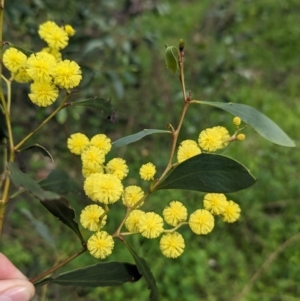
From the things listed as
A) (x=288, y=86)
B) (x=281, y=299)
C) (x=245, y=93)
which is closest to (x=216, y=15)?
(x=245, y=93)

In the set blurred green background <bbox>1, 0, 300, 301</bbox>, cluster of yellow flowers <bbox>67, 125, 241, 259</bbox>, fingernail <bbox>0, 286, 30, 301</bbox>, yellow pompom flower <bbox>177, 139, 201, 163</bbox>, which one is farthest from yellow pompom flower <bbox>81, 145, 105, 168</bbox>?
blurred green background <bbox>1, 0, 300, 301</bbox>

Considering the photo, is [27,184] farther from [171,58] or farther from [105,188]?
[171,58]

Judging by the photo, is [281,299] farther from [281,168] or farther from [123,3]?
[123,3]

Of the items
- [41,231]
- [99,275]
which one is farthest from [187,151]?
[41,231]

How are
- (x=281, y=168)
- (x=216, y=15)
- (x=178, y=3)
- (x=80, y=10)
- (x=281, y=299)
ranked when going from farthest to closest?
(x=178, y=3), (x=281, y=168), (x=216, y=15), (x=281, y=299), (x=80, y=10)

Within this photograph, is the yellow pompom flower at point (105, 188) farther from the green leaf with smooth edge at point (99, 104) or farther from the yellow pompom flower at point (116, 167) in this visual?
the green leaf with smooth edge at point (99, 104)

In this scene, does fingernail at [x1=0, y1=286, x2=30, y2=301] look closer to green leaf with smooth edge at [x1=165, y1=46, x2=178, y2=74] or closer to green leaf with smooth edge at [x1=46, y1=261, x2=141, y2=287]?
green leaf with smooth edge at [x1=46, y1=261, x2=141, y2=287]
